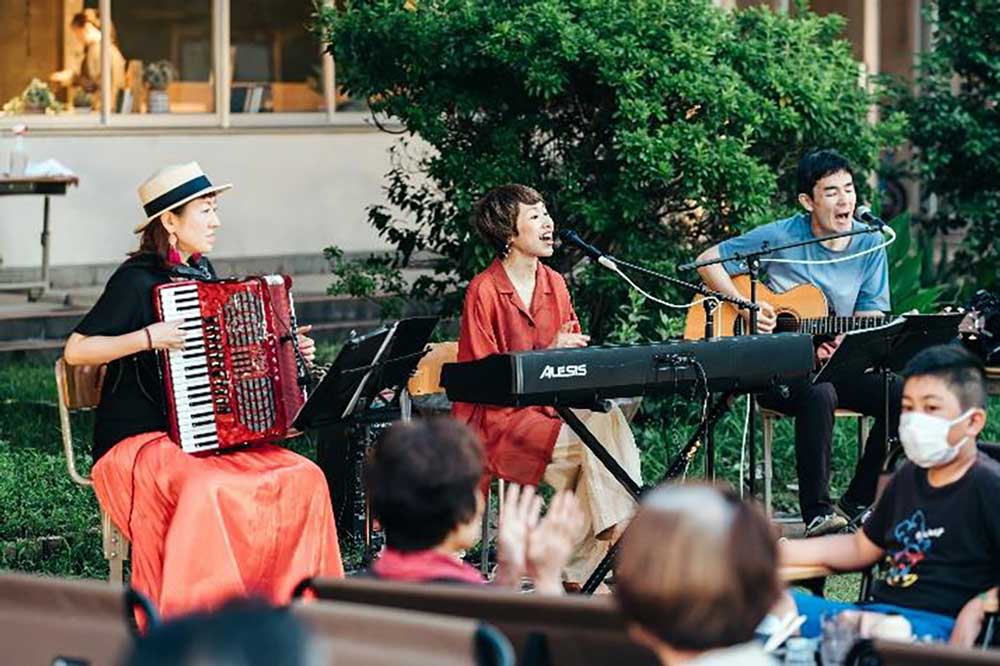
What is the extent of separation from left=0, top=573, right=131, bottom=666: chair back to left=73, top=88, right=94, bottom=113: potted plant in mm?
9948

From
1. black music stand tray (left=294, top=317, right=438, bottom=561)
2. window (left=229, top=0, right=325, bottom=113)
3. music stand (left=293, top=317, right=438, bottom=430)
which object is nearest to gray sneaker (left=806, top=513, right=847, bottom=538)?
black music stand tray (left=294, top=317, right=438, bottom=561)

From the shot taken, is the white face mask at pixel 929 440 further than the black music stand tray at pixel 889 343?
No

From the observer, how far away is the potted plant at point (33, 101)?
526 inches

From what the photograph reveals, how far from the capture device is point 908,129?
1262 centimetres

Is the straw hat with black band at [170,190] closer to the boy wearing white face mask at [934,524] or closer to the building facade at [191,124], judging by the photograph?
the boy wearing white face mask at [934,524]

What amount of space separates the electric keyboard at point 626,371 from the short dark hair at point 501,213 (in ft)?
2.55

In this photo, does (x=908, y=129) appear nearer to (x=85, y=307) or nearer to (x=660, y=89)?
(x=660, y=89)

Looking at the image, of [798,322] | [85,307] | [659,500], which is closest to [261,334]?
[798,322]

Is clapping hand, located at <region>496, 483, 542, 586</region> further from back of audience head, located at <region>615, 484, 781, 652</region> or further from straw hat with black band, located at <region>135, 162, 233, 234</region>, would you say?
straw hat with black band, located at <region>135, 162, 233, 234</region>

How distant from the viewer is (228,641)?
2191 mm

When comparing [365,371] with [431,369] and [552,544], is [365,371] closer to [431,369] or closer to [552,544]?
[431,369]

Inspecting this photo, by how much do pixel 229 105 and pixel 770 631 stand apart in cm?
1048

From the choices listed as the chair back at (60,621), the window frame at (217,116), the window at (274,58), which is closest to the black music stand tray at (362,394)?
the chair back at (60,621)

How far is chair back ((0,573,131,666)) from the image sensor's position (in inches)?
159
